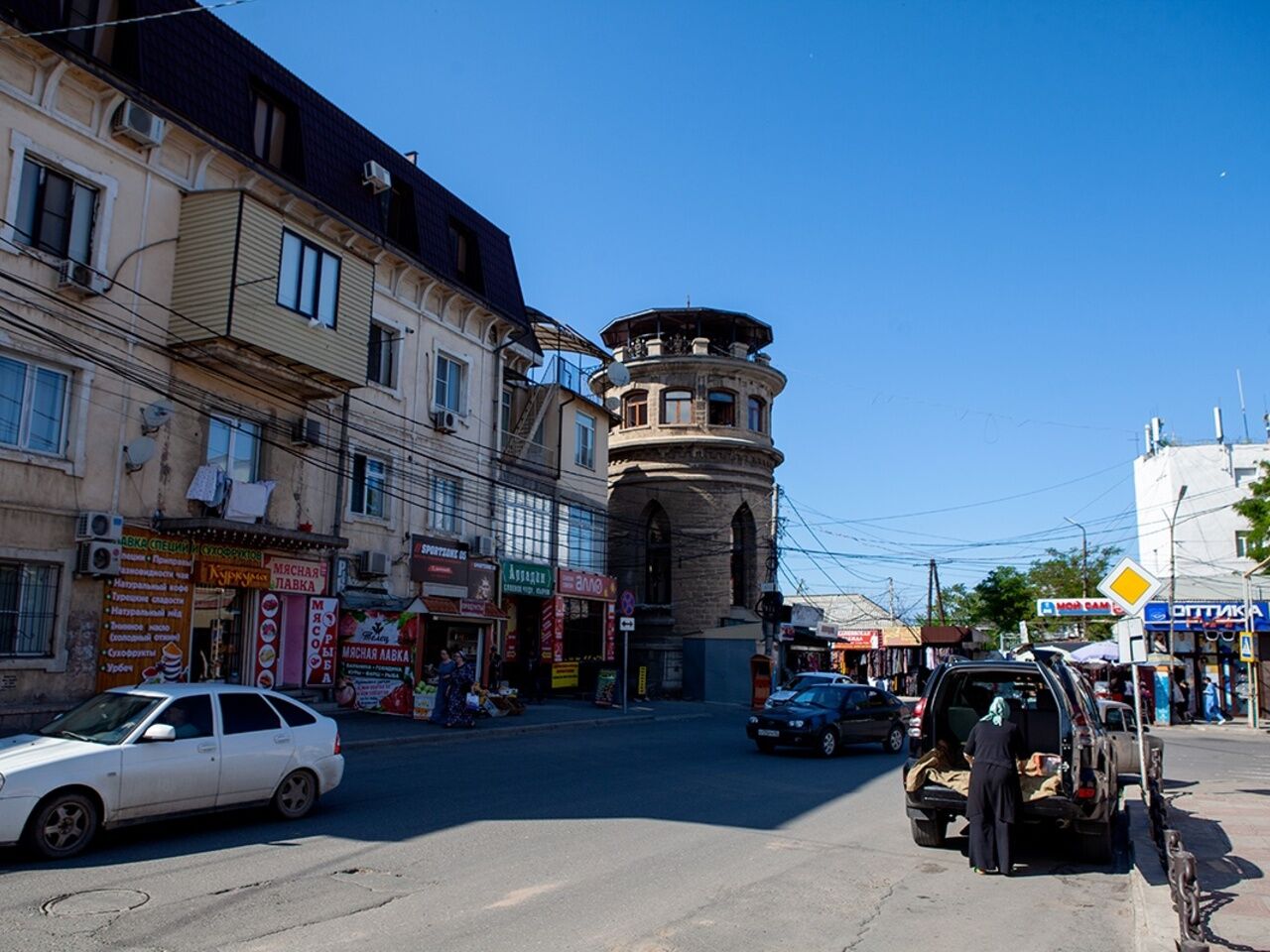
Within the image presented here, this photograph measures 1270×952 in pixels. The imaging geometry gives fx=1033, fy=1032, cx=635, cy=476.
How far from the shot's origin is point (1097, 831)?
946 centimetres

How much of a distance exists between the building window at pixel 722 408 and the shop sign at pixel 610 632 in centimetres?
993

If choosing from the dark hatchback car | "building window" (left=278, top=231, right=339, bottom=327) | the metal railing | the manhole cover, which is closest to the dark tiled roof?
"building window" (left=278, top=231, right=339, bottom=327)

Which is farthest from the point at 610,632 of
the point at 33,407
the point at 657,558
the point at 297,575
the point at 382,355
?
the point at 33,407

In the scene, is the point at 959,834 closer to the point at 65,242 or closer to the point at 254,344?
the point at 254,344

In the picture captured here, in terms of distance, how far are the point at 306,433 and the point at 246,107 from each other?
666cm

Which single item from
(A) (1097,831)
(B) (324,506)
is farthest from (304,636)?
(A) (1097,831)

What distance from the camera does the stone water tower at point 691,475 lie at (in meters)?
40.7

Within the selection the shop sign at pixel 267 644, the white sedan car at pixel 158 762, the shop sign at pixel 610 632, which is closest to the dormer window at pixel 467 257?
the shop sign at pixel 267 644

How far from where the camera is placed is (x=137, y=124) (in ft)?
59.4

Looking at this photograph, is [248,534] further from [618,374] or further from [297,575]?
[618,374]

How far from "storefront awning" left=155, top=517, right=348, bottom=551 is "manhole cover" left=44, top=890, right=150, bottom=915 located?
39.1 ft

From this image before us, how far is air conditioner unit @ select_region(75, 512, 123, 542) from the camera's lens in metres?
17.2

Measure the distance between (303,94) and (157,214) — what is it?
5056 millimetres

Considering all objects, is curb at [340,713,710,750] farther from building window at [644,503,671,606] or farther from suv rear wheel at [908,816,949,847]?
building window at [644,503,671,606]
